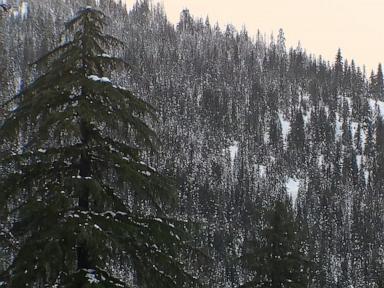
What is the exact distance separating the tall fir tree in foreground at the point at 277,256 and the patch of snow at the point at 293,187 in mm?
141594

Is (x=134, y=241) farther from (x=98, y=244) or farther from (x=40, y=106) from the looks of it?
(x=40, y=106)

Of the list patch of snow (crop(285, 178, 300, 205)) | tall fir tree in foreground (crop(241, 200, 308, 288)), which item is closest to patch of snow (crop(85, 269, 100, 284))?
tall fir tree in foreground (crop(241, 200, 308, 288))

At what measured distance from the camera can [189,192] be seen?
14375cm

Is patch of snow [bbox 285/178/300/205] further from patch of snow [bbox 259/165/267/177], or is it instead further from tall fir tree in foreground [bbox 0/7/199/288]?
tall fir tree in foreground [bbox 0/7/199/288]

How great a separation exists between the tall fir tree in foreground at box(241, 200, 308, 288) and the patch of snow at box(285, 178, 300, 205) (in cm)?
14159

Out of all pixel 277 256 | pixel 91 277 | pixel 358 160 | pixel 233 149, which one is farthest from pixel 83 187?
pixel 358 160

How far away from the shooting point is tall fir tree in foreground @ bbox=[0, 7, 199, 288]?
7.30m

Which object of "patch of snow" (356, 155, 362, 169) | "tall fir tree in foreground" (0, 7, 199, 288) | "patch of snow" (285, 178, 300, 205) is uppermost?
"patch of snow" (356, 155, 362, 169)

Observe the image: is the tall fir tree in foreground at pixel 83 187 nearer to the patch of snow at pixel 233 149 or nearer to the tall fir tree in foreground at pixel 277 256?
the tall fir tree in foreground at pixel 277 256

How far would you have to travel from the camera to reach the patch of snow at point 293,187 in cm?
16241

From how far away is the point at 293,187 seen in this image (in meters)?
171

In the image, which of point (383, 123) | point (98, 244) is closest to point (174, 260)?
point (98, 244)

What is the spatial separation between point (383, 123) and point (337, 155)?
2977 cm

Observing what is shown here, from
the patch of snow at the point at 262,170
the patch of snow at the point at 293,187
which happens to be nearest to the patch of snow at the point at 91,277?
the patch of snow at the point at 293,187
